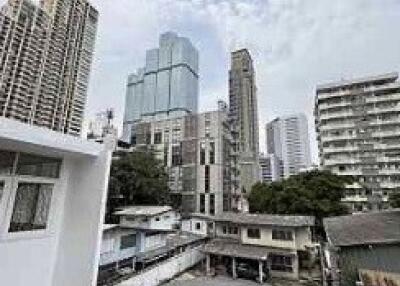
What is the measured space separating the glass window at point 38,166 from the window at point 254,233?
1895 centimetres

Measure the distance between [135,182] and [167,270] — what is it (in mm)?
15631

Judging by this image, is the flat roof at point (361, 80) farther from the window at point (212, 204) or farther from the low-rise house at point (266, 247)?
the low-rise house at point (266, 247)

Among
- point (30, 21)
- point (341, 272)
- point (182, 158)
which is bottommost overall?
point (341, 272)

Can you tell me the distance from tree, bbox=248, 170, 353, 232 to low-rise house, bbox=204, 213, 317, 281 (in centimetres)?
579

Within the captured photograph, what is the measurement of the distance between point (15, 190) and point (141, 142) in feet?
150

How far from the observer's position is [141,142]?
Result: 4984cm

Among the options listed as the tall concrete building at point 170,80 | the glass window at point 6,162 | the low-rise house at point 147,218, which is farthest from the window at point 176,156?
the glass window at point 6,162

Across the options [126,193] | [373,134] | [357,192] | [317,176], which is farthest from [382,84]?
[126,193]

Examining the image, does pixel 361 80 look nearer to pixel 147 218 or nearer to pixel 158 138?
pixel 158 138

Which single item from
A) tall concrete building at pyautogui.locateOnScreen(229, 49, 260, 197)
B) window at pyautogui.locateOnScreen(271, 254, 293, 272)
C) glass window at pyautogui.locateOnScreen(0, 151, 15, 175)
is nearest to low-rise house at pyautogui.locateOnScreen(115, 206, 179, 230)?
window at pyautogui.locateOnScreen(271, 254, 293, 272)

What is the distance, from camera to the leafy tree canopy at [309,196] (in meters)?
27.3

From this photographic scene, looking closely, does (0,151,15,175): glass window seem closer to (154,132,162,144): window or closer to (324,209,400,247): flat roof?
(324,209,400,247): flat roof

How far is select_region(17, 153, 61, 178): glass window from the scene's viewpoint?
15.4 feet

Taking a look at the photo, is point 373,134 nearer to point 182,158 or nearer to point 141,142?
point 182,158
